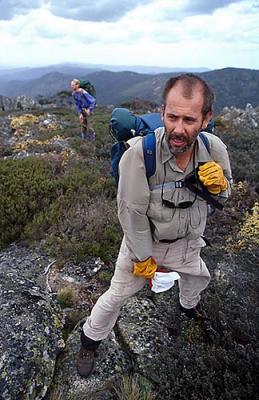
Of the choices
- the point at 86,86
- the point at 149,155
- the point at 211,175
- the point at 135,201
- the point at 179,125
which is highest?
the point at 179,125

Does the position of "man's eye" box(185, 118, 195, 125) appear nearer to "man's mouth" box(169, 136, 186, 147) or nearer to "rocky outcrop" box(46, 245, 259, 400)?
"man's mouth" box(169, 136, 186, 147)

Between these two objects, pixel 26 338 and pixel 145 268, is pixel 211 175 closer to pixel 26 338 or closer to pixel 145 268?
pixel 145 268

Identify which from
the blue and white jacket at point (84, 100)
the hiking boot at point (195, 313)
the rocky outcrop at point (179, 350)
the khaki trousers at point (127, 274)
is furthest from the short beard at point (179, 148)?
the blue and white jacket at point (84, 100)

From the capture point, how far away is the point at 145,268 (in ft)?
8.89

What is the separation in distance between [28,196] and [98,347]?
3131mm

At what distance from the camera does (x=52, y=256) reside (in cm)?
481

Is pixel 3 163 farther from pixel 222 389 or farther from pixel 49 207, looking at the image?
pixel 222 389

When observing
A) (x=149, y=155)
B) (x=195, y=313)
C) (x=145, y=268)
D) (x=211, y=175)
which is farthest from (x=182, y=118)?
(x=195, y=313)

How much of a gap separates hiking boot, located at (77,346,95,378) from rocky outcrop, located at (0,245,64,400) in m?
0.24

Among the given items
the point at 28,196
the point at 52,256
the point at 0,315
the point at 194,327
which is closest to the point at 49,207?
the point at 28,196

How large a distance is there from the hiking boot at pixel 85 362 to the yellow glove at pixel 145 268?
0.90 m

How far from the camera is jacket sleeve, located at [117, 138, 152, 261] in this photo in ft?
7.74

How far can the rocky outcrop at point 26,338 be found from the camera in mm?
2836

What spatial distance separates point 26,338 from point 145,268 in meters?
1.26
